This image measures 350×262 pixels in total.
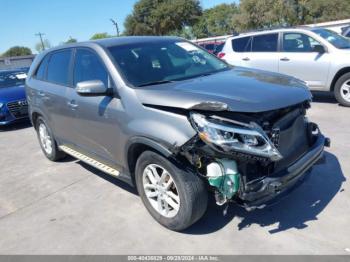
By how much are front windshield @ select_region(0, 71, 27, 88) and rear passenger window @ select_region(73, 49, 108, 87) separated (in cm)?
690

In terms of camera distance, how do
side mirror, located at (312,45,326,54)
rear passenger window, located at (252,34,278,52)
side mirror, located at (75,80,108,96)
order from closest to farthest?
side mirror, located at (75,80,108,96) → side mirror, located at (312,45,326,54) → rear passenger window, located at (252,34,278,52)

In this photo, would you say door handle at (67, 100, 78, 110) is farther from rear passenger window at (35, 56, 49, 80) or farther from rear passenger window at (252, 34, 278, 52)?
rear passenger window at (252, 34, 278, 52)

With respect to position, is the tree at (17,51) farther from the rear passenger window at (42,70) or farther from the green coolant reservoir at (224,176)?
the green coolant reservoir at (224,176)

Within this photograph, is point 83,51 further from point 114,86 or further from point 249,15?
point 249,15

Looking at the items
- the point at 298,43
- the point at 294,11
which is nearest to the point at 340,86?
the point at 298,43

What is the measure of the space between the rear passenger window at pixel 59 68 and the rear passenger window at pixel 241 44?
17.6 feet

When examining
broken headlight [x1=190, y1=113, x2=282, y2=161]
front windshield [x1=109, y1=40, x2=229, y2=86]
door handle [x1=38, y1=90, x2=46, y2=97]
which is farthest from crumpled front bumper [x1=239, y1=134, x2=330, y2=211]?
door handle [x1=38, y1=90, x2=46, y2=97]

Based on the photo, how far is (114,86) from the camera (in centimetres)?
388

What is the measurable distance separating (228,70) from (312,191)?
68.0 inches

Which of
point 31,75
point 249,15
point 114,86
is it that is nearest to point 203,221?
point 114,86

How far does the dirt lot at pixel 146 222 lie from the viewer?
3361 mm

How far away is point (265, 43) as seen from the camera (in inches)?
358

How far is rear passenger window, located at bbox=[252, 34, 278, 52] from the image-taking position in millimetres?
8905

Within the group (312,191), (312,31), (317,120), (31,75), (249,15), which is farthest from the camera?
(249,15)
